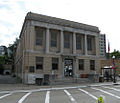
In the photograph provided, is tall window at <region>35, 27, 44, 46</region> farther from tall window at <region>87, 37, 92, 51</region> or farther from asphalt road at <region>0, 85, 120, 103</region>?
asphalt road at <region>0, 85, 120, 103</region>

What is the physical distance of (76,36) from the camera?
27562 mm

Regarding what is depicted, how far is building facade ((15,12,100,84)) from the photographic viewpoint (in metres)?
22.3

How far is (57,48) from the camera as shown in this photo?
24938mm

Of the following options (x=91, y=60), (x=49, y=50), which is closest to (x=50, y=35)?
(x=49, y=50)

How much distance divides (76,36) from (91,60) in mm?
5901

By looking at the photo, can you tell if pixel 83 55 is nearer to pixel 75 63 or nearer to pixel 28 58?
pixel 75 63

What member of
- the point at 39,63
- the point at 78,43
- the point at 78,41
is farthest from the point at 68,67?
the point at 39,63

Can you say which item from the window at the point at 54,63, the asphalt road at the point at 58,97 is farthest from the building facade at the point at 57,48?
the asphalt road at the point at 58,97

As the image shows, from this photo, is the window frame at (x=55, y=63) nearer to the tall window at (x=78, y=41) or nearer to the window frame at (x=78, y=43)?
the window frame at (x=78, y=43)

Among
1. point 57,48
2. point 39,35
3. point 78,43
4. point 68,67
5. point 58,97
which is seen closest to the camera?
point 58,97

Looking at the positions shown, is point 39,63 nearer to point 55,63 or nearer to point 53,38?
point 55,63

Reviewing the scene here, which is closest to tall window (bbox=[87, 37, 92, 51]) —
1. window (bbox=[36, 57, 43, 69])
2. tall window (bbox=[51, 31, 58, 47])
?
tall window (bbox=[51, 31, 58, 47])

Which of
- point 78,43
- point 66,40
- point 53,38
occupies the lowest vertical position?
point 78,43

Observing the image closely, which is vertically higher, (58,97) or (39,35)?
(39,35)
